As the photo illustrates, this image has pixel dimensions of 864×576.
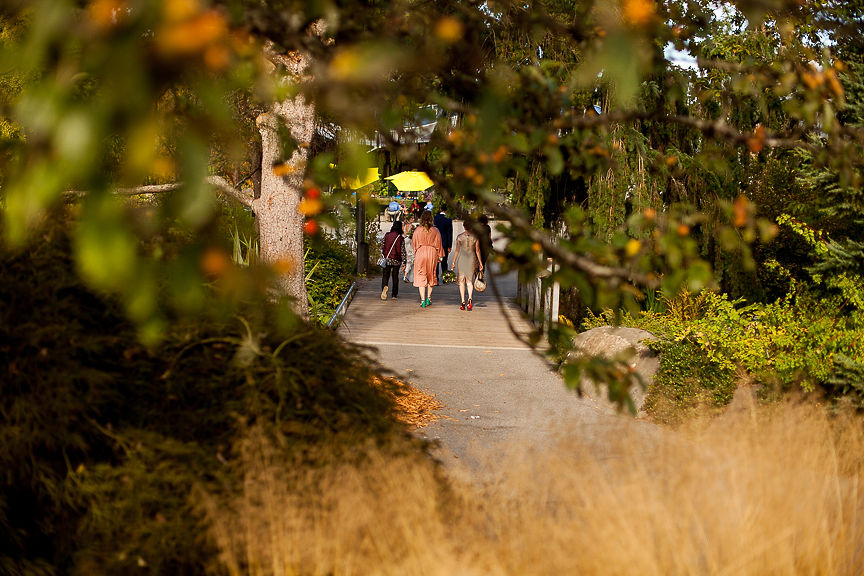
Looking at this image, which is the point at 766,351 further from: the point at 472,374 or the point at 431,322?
the point at 431,322

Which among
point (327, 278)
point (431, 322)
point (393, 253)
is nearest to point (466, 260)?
point (393, 253)

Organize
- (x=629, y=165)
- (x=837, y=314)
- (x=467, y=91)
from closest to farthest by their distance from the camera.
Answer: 1. (x=467, y=91)
2. (x=837, y=314)
3. (x=629, y=165)

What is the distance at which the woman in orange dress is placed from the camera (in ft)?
47.4

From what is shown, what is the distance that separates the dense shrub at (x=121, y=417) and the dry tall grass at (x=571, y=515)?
0.21 meters

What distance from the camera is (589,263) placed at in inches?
78.7

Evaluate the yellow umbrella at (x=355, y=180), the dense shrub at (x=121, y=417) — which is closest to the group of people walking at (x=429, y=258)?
the dense shrub at (x=121, y=417)

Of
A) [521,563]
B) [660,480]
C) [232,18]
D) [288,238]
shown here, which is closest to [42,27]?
[232,18]

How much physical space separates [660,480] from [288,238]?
209 inches

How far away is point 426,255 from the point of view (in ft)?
47.2

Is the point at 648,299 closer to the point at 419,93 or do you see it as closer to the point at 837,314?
the point at 837,314

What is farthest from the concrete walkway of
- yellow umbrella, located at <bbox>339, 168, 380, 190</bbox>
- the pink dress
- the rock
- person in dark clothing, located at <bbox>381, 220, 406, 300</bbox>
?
yellow umbrella, located at <bbox>339, 168, 380, 190</bbox>

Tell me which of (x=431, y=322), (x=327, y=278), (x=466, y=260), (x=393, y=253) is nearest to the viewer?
(x=431, y=322)

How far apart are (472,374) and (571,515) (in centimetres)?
637

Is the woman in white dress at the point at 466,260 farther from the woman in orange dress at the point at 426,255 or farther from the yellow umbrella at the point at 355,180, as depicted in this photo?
the yellow umbrella at the point at 355,180
